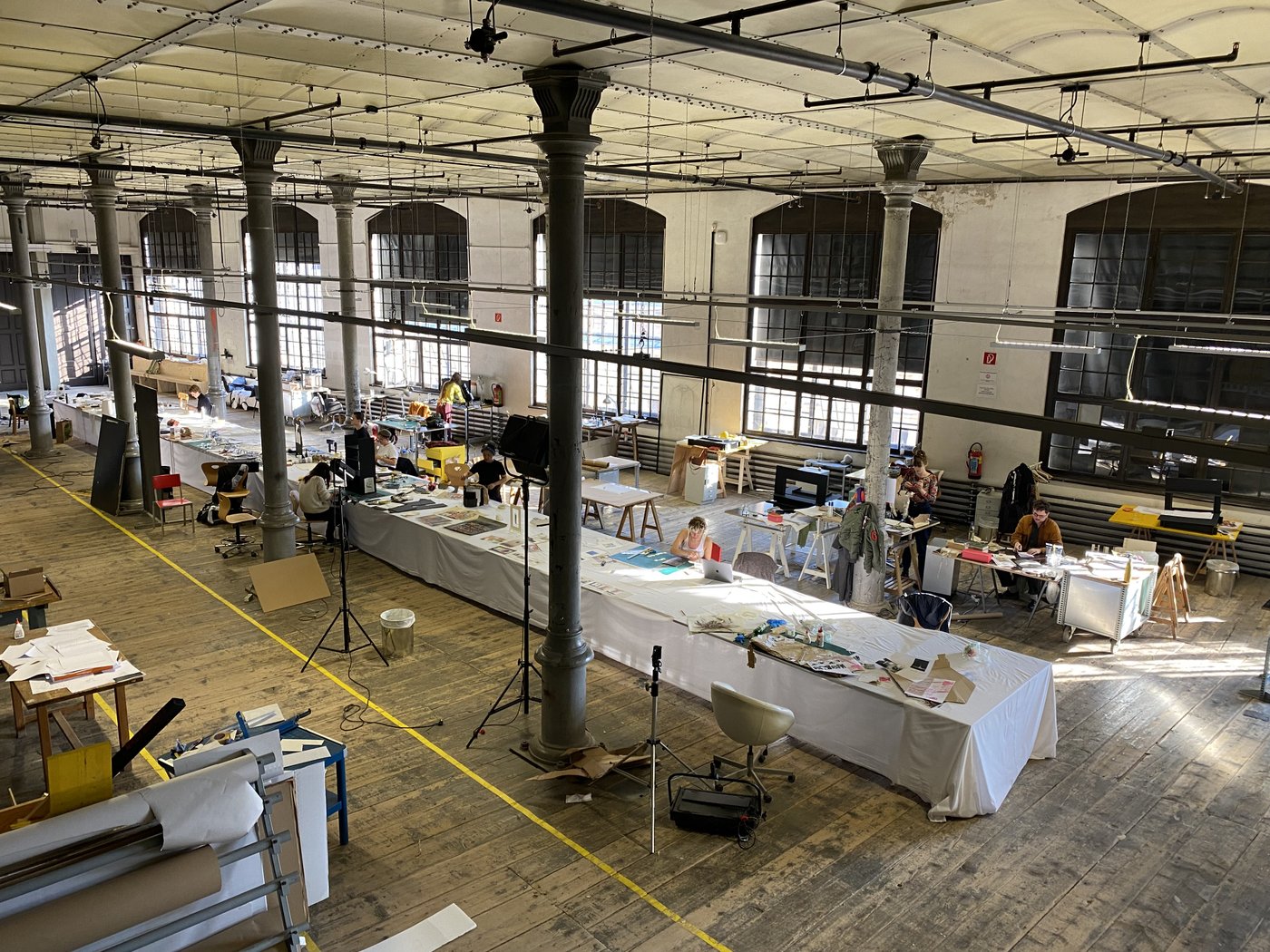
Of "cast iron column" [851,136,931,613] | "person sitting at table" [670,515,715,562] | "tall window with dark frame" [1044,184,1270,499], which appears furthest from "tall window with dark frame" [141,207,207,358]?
"tall window with dark frame" [1044,184,1270,499]

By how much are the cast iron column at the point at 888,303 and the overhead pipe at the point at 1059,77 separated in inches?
101

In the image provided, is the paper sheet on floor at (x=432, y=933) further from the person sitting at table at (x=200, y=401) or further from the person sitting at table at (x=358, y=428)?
the person sitting at table at (x=200, y=401)

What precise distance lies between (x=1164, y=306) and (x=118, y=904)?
12370 mm

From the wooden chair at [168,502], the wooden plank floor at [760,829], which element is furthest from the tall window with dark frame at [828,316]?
the wooden chair at [168,502]

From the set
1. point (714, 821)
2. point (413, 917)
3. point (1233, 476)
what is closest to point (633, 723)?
point (714, 821)

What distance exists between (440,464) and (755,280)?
5.83 meters

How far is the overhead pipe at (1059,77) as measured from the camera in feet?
17.4

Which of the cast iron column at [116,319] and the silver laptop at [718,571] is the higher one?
the cast iron column at [116,319]

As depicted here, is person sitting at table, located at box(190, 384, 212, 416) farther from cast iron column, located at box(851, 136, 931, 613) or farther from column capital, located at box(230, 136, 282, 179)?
cast iron column, located at box(851, 136, 931, 613)

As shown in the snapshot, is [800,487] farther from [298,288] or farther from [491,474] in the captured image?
[298,288]

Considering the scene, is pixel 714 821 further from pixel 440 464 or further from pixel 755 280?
pixel 755 280

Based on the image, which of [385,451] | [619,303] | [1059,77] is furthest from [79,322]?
[1059,77]

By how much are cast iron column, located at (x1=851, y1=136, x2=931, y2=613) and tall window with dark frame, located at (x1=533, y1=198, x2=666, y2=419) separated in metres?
6.79

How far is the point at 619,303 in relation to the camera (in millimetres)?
16844
